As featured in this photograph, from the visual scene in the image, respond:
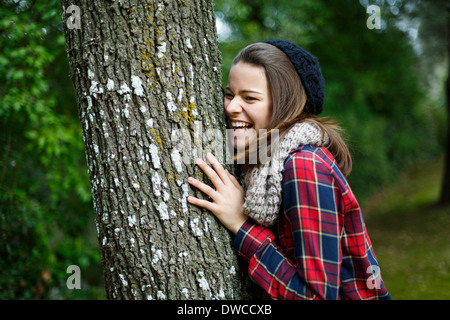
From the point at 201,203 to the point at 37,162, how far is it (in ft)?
9.82

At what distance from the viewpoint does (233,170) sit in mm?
1822

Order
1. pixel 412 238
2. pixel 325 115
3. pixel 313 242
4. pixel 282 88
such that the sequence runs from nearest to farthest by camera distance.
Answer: pixel 313 242 → pixel 282 88 → pixel 325 115 → pixel 412 238

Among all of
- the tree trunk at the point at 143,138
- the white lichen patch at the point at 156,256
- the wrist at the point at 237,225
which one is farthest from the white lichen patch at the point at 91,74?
the wrist at the point at 237,225

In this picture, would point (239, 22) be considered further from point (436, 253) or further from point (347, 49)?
point (436, 253)

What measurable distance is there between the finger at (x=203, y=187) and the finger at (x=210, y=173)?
40 mm

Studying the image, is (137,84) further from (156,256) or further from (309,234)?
(309,234)

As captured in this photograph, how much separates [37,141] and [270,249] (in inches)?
109

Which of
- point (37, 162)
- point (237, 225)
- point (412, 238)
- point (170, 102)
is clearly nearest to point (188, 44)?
point (170, 102)

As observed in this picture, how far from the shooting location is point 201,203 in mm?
1634

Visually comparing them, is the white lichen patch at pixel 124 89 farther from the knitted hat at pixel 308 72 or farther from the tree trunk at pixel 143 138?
the knitted hat at pixel 308 72

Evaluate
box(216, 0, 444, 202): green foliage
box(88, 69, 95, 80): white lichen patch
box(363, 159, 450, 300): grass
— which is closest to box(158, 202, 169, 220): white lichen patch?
box(88, 69, 95, 80): white lichen patch

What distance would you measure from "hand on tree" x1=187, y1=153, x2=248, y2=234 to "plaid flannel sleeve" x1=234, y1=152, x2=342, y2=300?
0.23 meters

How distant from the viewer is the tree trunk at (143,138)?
155 cm

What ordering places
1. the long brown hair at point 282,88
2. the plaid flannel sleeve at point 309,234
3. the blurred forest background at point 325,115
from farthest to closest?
the blurred forest background at point 325,115
the long brown hair at point 282,88
the plaid flannel sleeve at point 309,234
